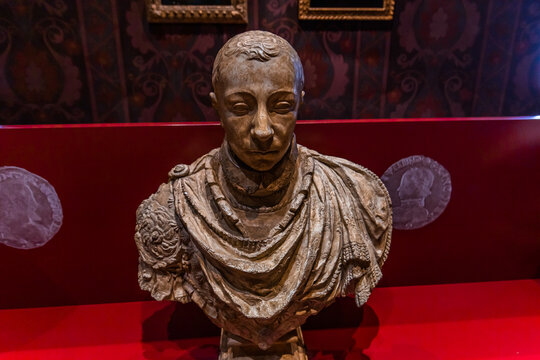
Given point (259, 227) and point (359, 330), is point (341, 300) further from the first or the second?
point (259, 227)

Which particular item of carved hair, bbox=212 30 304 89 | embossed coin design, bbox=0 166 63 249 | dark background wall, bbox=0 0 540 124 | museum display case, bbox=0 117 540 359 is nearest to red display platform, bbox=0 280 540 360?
museum display case, bbox=0 117 540 359

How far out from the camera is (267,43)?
1.23 meters

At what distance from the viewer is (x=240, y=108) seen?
4.09ft

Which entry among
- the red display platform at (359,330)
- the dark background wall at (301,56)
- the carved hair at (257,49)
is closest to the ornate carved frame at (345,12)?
the dark background wall at (301,56)

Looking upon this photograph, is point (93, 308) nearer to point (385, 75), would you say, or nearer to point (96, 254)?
point (96, 254)

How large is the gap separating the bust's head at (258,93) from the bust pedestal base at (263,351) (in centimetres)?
82

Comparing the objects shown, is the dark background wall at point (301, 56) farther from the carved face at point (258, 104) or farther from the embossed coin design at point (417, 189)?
the carved face at point (258, 104)

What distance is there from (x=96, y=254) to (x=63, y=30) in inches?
49.6

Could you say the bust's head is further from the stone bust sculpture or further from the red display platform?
the red display platform

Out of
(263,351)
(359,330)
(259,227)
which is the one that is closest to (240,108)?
(259,227)

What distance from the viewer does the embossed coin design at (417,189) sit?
2.08 m

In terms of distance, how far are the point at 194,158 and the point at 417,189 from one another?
3.91 feet

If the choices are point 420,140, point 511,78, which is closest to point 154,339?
point 420,140

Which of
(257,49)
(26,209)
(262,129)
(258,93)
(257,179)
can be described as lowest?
(26,209)
